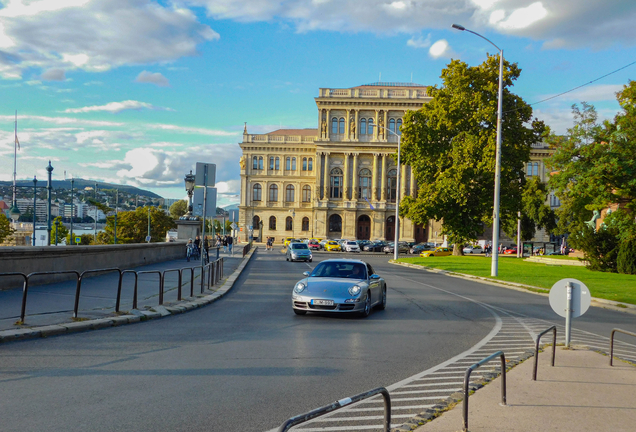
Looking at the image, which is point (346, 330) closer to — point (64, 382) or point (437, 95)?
point (64, 382)

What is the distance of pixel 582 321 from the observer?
14.4 metres

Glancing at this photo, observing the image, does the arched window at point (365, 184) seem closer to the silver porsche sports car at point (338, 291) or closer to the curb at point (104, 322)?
the curb at point (104, 322)

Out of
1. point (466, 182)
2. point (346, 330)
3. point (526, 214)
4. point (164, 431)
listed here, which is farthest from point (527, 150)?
point (164, 431)

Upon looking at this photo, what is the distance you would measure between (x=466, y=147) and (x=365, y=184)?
54.9m

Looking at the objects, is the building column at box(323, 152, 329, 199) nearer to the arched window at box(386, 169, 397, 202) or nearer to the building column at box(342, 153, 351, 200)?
the building column at box(342, 153, 351, 200)

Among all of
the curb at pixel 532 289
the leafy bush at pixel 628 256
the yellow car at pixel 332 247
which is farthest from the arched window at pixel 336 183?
the leafy bush at pixel 628 256

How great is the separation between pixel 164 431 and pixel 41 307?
8.43 meters

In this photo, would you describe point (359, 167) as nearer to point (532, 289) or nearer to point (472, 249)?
point (472, 249)

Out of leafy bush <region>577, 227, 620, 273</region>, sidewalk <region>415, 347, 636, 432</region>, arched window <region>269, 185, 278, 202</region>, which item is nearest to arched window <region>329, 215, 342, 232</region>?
arched window <region>269, 185, 278, 202</region>

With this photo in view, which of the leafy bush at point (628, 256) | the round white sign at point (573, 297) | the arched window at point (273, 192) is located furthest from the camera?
the arched window at point (273, 192)

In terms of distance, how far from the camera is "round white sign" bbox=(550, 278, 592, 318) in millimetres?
8883

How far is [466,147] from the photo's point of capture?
46.1 metres

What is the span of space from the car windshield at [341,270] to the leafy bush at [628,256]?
79.6 feet

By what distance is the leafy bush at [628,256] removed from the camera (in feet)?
107
